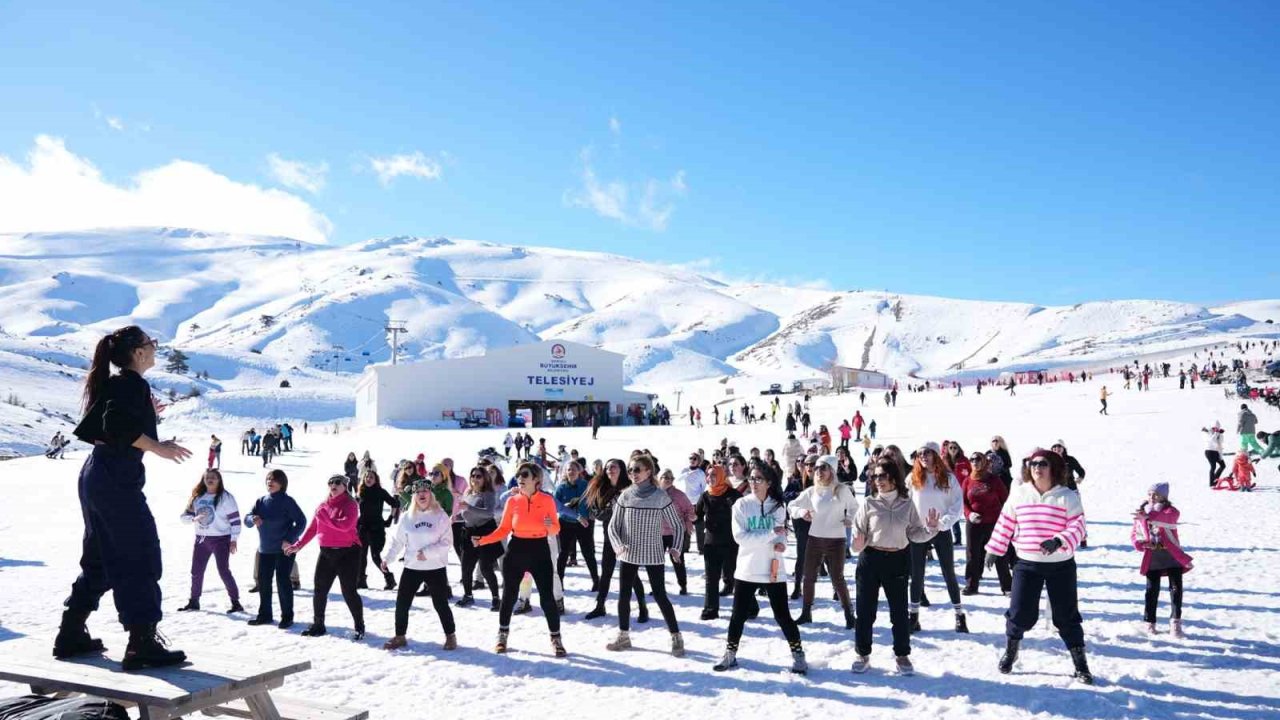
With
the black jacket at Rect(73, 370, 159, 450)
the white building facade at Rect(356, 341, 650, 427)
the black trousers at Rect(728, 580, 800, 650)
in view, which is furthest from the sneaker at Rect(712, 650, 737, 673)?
the white building facade at Rect(356, 341, 650, 427)

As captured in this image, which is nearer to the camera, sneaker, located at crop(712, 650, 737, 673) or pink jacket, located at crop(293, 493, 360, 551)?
sneaker, located at crop(712, 650, 737, 673)

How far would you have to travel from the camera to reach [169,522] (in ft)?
58.6

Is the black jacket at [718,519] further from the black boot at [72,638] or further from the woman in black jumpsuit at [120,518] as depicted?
the black boot at [72,638]

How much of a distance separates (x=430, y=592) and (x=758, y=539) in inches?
119

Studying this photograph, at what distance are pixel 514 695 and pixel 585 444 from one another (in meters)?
31.9

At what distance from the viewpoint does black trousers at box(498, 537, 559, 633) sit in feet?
24.0

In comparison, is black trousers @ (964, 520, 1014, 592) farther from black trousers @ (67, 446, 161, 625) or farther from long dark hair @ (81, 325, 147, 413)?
long dark hair @ (81, 325, 147, 413)

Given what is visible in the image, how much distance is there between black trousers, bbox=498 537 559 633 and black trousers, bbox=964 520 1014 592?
4497mm

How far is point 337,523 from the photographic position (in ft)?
25.6

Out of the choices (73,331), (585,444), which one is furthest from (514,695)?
(73,331)

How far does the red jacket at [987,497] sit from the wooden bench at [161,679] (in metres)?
6.72

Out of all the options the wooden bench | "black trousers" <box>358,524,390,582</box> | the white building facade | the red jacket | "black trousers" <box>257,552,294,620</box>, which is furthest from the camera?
the white building facade

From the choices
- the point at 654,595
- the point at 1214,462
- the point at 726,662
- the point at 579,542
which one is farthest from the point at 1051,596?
the point at 1214,462

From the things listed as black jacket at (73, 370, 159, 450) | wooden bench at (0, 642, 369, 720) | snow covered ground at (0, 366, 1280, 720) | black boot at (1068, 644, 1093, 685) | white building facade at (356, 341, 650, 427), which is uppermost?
white building facade at (356, 341, 650, 427)
